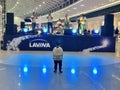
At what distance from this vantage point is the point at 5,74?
1095 centimetres

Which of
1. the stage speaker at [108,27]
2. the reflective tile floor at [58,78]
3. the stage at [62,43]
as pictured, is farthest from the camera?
the stage speaker at [108,27]

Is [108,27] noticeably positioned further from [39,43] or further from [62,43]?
[39,43]

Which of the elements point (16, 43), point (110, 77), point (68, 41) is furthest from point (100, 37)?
point (110, 77)

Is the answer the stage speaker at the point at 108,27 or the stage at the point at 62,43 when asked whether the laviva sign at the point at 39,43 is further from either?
the stage speaker at the point at 108,27

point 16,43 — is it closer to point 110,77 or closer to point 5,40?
point 5,40

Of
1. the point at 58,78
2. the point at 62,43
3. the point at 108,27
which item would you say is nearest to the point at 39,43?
the point at 62,43

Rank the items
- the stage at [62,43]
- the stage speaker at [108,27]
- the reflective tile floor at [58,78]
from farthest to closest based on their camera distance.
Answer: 1. the stage speaker at [108,27]
2. the stage at [62,43]
3. the reflective tile floor at [58,78]

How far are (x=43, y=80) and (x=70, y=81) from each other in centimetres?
86

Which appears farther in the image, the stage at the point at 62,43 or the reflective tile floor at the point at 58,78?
the stage at the point at 62,43

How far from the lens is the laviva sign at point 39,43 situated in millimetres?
21000

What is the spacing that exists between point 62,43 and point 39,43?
1596 millimetres

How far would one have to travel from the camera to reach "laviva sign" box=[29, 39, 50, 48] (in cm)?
2100

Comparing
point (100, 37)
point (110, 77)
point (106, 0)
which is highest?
point (106, 0)

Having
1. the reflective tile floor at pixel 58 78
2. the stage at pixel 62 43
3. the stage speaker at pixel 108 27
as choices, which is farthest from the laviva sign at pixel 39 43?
the reflective tile floor at pixel 58 78
